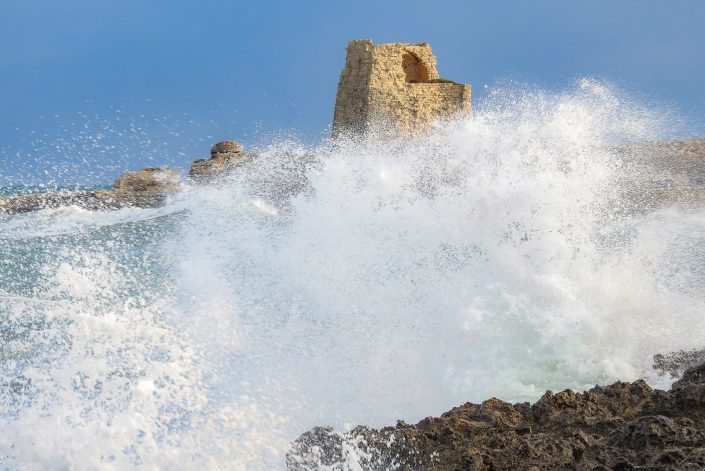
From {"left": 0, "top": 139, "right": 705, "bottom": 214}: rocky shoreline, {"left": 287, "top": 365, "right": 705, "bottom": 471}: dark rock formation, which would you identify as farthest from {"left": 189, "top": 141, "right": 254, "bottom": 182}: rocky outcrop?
{"left": 287, "top": 365, "right": 705, "bottom": 471}: dark rock formation

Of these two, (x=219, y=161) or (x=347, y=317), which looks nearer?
(x=347, y=317)

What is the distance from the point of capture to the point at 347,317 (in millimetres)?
7930

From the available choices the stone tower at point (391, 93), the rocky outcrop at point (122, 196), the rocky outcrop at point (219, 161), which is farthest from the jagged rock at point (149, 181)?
the stone tower at point (391, 93)

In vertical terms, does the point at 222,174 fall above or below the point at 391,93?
above

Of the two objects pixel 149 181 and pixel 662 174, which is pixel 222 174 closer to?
pixel 149 181

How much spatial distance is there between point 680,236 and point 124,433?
27.8 ft

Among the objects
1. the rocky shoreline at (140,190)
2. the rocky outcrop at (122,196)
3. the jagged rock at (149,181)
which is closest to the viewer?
the rocky shoreline at (140,190)

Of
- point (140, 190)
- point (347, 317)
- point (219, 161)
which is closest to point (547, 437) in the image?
point (347, 317)

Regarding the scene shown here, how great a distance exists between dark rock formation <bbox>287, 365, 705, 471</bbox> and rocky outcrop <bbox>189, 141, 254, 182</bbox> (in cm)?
2115

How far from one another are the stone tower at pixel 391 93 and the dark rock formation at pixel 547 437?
49.5 feet

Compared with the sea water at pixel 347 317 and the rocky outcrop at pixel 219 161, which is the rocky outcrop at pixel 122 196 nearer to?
the rocky outcrop at pixel 219 161

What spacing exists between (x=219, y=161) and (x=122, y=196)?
360cm

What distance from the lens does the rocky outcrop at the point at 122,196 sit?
26734 millimetres

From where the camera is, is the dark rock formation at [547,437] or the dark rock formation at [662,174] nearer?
the dark rock formation at [547,437]
